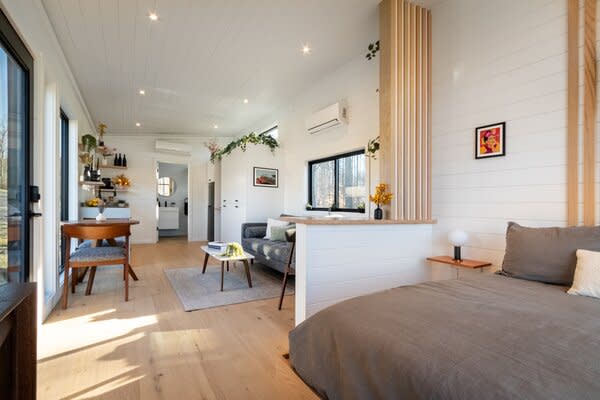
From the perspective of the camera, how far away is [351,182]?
4.10 meters

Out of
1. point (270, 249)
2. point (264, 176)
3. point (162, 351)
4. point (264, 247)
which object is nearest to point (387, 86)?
point (270, 249)

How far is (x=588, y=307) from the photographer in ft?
4.26

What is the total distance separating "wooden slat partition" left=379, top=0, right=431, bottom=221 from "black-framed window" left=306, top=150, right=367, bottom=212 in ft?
3.38

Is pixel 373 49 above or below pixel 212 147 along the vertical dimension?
above

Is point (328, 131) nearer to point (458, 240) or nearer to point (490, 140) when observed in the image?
point (490, 140)

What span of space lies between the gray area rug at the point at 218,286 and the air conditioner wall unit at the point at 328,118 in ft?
7.25

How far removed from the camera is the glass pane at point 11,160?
1.88 m

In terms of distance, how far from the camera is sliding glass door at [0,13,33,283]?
1.88 m

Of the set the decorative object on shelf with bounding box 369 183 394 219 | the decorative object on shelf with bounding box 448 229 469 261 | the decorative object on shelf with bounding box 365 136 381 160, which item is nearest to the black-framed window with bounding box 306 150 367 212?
the decorative object on shelf with bounding box 365 136 381 160

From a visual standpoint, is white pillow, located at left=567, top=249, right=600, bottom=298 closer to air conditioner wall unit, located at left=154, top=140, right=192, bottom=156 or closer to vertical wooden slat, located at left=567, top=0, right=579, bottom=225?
vertical wooden slat, located at left=567, top=0, right=579, bottom=225

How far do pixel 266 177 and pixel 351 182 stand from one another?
2.07 meters

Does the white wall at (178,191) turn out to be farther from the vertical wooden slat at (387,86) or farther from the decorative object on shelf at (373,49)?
the vertical wooden slat at (387,86)

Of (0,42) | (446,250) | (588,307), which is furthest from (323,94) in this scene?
Result: (588,307)

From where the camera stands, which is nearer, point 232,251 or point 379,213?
point 379,213
